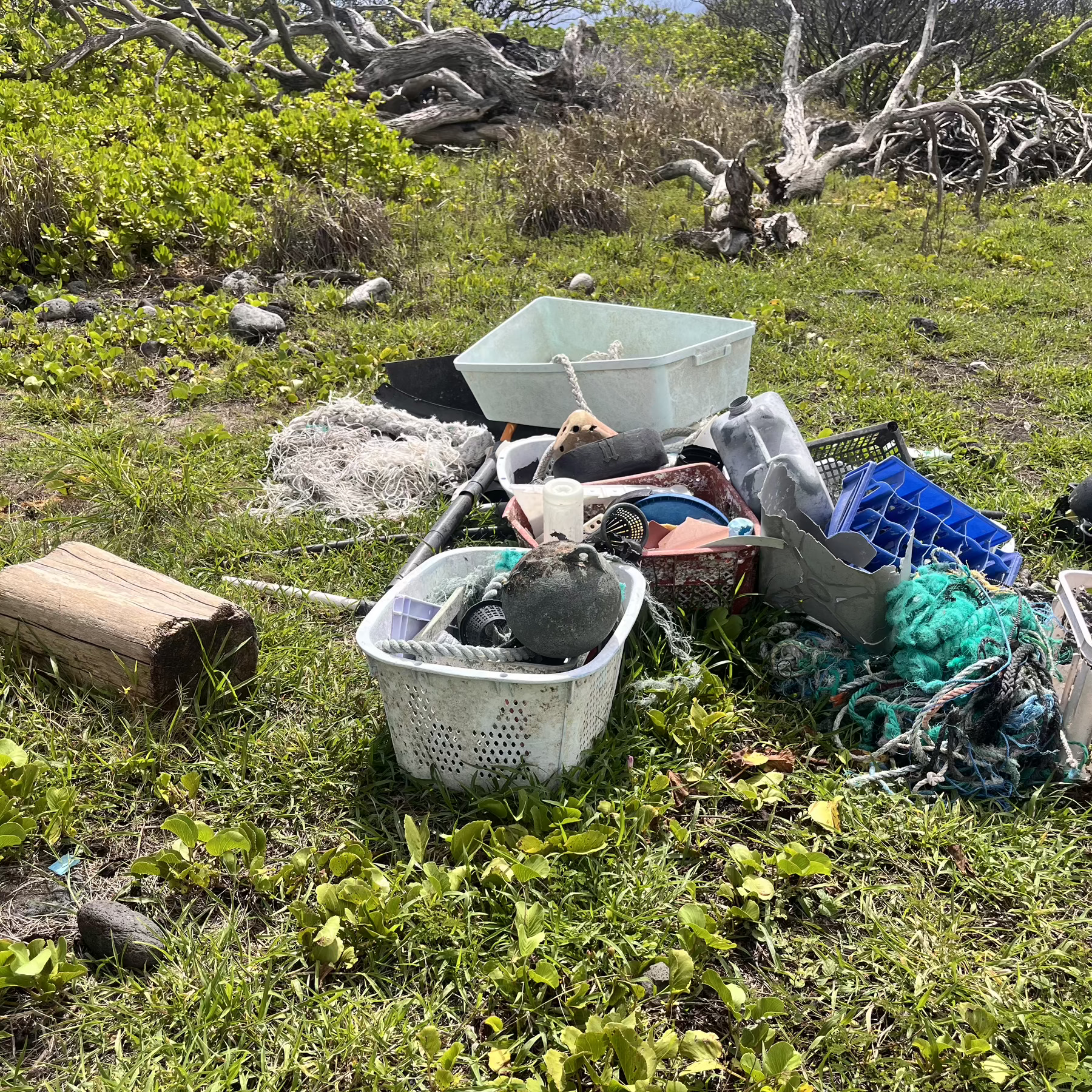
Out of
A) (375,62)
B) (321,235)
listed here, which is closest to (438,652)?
(321,235)

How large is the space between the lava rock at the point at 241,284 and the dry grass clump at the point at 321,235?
313 mm

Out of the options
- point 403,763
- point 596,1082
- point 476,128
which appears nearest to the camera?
point 596,1082

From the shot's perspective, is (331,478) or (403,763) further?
(331,478)

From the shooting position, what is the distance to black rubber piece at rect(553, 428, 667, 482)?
10.1 ft

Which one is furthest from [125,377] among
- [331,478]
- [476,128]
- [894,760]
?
[476,128]

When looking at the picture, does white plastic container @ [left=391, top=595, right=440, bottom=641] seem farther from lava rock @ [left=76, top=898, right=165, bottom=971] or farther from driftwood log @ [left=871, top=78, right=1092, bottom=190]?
driftwood log @ [left=871, top=78, right=1092, bottom=190]

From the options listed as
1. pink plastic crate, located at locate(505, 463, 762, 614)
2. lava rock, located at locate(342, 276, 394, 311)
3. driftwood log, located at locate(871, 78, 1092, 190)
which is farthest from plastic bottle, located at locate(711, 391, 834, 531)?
driftwood log, located at locate(871, 78, 1092, 190)

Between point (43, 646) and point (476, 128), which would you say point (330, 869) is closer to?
point (43, 646)

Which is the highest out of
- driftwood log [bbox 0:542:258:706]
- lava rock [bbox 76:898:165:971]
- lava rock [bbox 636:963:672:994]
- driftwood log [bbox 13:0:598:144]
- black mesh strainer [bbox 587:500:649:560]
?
driftwood log [bbox 13:0:598:144]

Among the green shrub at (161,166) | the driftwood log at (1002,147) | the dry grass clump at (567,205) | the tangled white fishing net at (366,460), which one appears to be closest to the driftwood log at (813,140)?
the driftwood log at (1002,147)

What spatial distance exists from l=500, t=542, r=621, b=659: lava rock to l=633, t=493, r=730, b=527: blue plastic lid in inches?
28.4

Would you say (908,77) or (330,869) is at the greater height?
(908,77)

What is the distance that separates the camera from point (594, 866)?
198cm

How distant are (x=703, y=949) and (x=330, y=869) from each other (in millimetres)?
823
